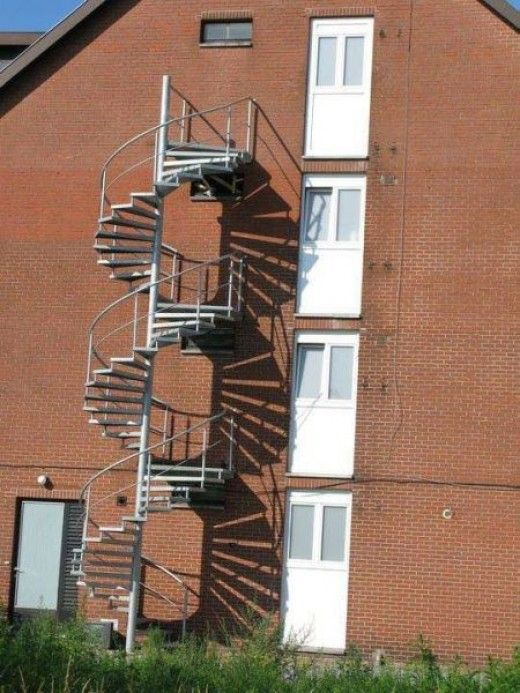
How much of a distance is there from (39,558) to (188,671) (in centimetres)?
679

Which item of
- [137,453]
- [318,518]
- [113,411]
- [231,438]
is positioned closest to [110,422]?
[113,411]

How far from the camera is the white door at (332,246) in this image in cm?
2105

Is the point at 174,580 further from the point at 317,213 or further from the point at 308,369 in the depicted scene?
the point at 317,213

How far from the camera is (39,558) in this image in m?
21.5

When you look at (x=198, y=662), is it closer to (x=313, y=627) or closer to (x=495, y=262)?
(x=313, y=627)

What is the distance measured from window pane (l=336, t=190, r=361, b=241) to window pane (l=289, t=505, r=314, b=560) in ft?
12.5

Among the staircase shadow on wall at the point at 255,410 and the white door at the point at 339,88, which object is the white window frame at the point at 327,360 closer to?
the staircase shadow on wall at the point at 255,410

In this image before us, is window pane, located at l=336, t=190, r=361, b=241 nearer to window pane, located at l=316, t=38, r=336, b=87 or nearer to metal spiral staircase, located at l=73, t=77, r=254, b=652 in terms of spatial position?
metal spiral staircase, located at l=73, t=77, r=254, b=652

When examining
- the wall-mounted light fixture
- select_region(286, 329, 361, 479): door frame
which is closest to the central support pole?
the wall-mounted light fixture

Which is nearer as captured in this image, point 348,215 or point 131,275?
point 131,275

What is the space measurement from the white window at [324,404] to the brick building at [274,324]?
34 millimetres

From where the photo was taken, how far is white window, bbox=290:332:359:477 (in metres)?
20.7

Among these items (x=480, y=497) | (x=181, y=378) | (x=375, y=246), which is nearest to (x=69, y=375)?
(x=181, y=378)

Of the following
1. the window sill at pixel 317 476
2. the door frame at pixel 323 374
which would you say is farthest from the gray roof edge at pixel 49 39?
the window sill at pixel 317 476
